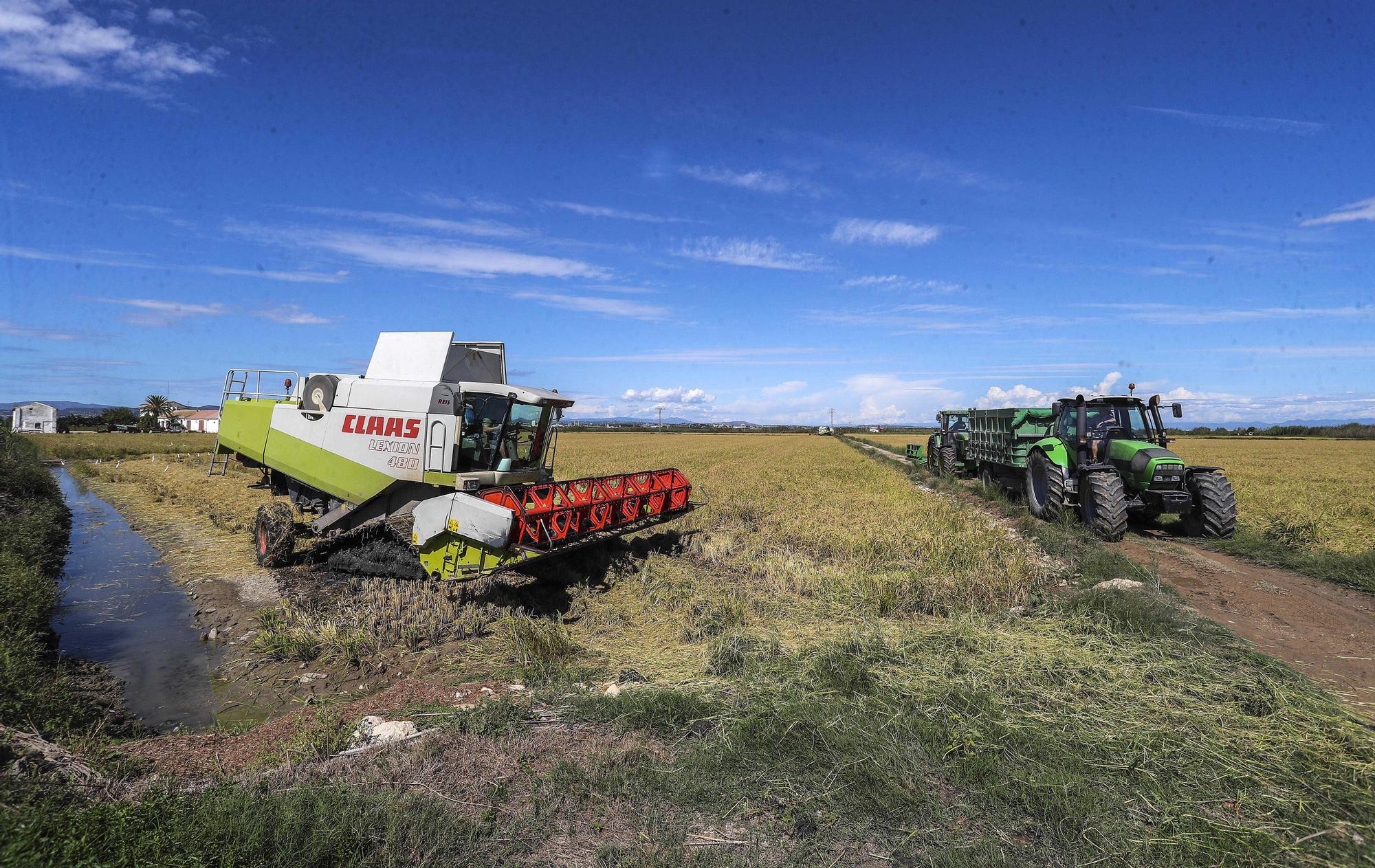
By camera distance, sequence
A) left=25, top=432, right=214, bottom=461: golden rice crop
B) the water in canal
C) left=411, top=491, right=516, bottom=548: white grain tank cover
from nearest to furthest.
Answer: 1. the water in canal
2. left=411, top=491, right=516, bottom=548: white grain tank cover
3. left=25, top=432, right=214, bottom=461: golden rice crop

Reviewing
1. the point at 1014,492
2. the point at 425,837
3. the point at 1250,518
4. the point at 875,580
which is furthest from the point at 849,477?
the point at 425,837

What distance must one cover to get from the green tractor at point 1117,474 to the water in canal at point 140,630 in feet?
43.4

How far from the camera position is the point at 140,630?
314 inches

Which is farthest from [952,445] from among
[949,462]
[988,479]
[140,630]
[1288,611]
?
[140,630]

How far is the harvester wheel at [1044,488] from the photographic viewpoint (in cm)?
1284

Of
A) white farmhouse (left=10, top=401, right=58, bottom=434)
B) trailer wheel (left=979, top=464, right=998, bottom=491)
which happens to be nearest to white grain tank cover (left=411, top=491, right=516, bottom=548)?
trailer wheel (left=979, top=464, right=998, bottom=491)

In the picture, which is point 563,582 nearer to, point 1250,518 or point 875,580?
point 875,580

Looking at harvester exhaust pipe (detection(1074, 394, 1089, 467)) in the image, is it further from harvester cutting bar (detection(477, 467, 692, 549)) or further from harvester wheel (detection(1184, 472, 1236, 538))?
harvester cutting bar (detection(477, 467, 692, 549))

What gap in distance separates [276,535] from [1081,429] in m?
15.0

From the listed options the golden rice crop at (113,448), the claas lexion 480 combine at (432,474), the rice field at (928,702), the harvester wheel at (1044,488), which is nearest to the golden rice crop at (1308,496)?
the harvester wheel at (1044,488)

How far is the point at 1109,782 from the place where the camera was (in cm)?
384

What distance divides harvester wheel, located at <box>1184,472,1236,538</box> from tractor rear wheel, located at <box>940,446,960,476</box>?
12.5 meters

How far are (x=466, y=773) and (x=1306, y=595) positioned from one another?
33.1 feet

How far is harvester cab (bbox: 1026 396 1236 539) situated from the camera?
11.2 m
